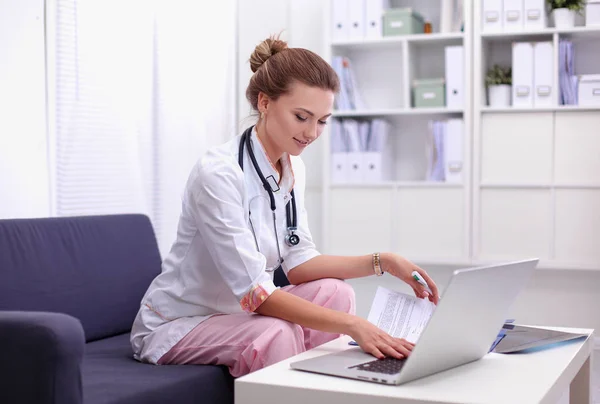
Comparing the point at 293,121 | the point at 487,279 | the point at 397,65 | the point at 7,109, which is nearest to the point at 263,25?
the point at 397,65

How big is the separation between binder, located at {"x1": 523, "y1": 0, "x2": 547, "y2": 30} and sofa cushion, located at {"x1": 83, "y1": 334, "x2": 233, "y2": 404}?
251cm

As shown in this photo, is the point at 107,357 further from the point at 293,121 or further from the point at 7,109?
the point at 7,109

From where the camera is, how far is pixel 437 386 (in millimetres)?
1377

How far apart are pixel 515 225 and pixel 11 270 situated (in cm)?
250

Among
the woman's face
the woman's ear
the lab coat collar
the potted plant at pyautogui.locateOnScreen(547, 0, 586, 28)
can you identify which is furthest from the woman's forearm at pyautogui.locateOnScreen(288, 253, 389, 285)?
the potted plant at pyautogui.locateOnScreen(547, 0, 586, 28)

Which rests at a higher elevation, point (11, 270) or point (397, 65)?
point (397, 65)

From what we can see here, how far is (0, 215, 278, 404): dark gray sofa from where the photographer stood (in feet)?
4.85

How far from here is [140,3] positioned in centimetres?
327

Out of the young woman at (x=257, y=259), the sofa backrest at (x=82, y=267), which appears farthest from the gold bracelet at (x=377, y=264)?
the sofa backrest at (x=82, y=267)

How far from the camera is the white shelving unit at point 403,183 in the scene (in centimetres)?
387

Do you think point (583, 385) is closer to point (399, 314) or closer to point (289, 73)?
point (399, 314)

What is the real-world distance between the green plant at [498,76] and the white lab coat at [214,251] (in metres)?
2.02

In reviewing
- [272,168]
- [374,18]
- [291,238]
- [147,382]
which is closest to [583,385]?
[291,238]

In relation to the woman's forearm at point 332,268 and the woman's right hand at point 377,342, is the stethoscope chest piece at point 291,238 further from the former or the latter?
the woman's right hand at point 377,342
